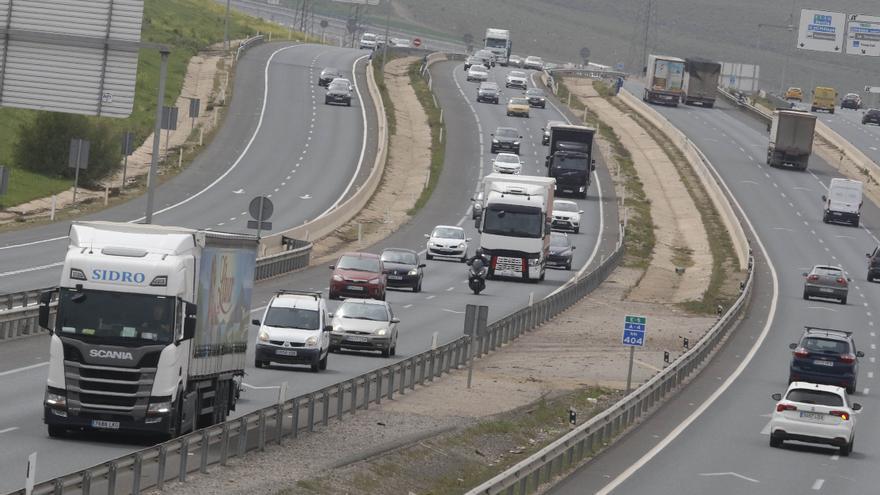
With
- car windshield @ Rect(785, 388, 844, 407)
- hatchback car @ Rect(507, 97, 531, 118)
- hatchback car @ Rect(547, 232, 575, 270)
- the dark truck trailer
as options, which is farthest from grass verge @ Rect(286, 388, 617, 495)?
Answer: hatchback car @ Rect(507, 97, 531, 118)

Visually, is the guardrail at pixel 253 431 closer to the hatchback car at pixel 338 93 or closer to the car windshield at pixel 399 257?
the car windshield at pixel 399 257

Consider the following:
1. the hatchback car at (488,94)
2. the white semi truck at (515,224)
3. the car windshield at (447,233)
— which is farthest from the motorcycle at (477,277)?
the hatchback car at (488,94)

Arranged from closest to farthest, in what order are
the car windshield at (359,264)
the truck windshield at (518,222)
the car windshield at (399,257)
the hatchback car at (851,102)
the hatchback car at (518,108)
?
the car windshield at (359,264)
the car windshield at (399,257)
the truck windshield at (518,222)
the hatchback car at (518,108)
the hatchback car at (851,102)

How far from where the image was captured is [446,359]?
40.3m

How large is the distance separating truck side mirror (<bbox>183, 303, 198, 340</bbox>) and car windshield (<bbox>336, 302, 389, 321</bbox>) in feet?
55.4

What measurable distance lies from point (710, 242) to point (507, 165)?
12706 mm

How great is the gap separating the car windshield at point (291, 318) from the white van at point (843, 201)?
6029 centimetres

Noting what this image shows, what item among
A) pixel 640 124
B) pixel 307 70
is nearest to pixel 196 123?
pixel 307 70

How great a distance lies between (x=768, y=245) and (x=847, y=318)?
2223 cm

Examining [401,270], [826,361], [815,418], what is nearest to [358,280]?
[401,270]

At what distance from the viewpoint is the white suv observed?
36812 mm

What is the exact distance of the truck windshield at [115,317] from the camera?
23.9 meters

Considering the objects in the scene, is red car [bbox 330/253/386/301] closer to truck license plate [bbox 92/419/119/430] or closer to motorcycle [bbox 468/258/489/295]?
motorcycle [bbox 468/258/489/295]

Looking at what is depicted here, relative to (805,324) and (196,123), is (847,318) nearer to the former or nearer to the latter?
(805,324)
